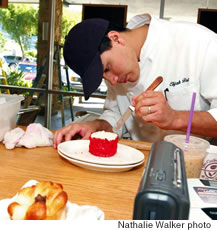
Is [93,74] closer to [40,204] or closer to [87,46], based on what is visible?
[87,46]

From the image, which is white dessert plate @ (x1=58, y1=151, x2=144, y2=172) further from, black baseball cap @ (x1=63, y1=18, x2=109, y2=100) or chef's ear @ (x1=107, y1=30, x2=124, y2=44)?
chef's ear @ (x1=107, y1=30, x2=124, y2=44)

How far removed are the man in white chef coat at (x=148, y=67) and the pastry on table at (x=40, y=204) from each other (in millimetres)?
763

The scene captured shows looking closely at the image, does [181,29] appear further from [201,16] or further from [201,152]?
[201,16]

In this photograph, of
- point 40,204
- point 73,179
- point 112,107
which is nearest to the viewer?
point 40,204

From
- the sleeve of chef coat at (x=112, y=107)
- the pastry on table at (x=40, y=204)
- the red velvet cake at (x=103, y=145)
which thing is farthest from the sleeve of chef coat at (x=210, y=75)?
the pastry on table at (x=40, y=204)

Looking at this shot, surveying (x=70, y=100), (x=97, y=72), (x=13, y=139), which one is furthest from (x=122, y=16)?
(x=13, y=139)

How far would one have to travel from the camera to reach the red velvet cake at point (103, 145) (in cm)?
124

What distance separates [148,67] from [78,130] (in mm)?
576

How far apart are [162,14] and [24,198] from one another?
4.22m

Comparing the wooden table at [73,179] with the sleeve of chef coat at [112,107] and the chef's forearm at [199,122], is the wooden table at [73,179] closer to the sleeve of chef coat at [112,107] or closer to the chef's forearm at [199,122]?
the chef's forearm at [199,122]

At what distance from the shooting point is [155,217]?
0.36 metres

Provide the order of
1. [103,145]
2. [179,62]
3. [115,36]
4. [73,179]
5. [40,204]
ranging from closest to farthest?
1. [40,204]
2. [73,179]
3. [103,145]
4. [115,36]
5. [179,62]

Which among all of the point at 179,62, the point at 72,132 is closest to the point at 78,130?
the point at 72,132

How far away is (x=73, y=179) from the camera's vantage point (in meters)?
1.05
